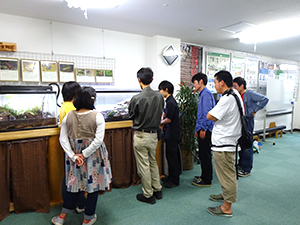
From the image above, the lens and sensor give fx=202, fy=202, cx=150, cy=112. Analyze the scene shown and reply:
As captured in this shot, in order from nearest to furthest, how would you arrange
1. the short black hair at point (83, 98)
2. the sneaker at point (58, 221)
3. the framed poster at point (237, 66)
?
1. the short black hair at point (83, 98)
2. the sneaker at point (58, 221)
3. the framed poster at point (237, 66)

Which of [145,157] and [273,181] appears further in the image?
[273,181]

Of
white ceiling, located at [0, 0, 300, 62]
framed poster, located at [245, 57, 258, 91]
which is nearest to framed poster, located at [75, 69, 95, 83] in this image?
white ceiling, located at [0, 0, 300, 62]

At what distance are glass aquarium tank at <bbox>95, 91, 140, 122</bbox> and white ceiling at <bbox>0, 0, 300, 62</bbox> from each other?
1.05 m

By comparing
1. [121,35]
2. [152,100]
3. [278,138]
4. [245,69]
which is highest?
[121,35]

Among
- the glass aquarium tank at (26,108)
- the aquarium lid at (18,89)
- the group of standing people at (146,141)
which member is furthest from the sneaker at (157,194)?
the aquarium lid at (18,89)

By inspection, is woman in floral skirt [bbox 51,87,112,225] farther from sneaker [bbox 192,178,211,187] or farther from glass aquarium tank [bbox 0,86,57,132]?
sneaker [bbox 192,178,211,187]

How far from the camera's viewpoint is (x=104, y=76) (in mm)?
3383

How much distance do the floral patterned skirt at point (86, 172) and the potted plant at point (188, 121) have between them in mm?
1885

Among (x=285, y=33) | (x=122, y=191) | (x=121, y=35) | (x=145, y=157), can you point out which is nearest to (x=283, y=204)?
(x=145, y=157)

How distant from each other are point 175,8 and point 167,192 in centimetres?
230

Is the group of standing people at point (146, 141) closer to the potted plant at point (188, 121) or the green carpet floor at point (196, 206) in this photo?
the green carpet floor at point (196, 206)

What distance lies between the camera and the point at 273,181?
9.83ft

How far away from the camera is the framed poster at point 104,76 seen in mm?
3320

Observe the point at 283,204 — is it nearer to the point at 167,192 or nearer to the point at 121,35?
the point at 167,192
